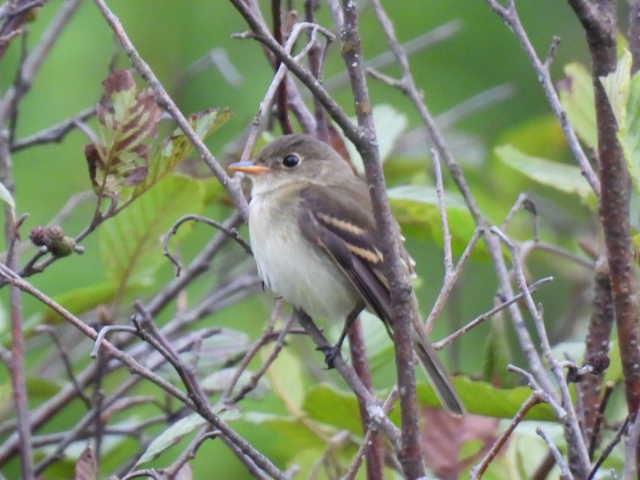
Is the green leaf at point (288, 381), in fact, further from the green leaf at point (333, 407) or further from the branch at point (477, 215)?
the branch at point (477, 215)

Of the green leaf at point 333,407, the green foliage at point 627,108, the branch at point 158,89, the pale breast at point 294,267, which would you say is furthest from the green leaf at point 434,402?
the green foliage at point 627,108

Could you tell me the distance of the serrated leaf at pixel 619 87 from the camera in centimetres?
221

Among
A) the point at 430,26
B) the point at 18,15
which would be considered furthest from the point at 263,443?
the point at 430,26

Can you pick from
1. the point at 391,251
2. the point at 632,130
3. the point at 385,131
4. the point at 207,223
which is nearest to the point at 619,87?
the point at 632,130

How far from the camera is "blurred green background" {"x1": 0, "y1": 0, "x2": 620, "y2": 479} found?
523cm

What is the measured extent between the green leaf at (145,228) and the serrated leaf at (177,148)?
589 millimetres

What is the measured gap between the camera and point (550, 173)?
3668 mm

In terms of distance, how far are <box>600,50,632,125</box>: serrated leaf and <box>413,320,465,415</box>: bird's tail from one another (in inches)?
36.7

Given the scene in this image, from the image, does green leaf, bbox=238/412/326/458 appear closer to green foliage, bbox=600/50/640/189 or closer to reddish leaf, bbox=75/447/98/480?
reddish leaf, bbox=75/447/98/480

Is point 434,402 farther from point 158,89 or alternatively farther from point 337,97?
point 337,97

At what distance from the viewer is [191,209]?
11.7 feet

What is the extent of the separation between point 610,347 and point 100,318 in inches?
51.8

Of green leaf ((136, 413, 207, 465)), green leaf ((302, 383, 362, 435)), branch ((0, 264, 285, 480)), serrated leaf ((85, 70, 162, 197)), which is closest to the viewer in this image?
branch ((0, 264, 285, 480))

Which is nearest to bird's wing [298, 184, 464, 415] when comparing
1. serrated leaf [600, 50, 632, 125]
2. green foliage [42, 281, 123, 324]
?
green foliage [42, 281, 123, 324]
